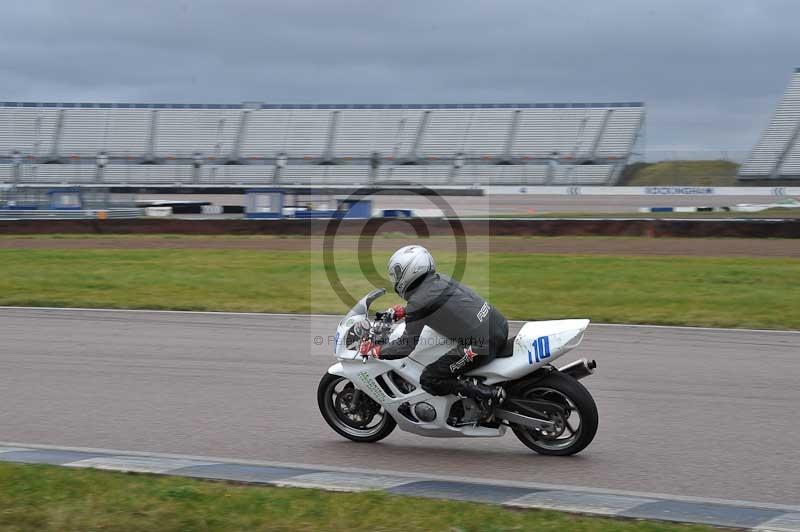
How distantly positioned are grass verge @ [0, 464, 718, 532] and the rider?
1.47m

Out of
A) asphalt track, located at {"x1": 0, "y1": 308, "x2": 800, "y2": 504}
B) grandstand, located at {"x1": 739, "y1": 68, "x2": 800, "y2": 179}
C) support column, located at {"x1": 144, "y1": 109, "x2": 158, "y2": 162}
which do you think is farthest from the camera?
support column, located at {"x1": 144, "y1": 109, "x2": 158, "y2": 162}

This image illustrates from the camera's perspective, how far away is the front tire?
6340 mm

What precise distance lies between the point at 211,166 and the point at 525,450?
5919 cm

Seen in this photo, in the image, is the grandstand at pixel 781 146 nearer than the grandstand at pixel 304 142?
Yes

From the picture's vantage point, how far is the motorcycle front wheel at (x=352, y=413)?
706cm

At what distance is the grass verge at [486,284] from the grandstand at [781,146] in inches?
1069

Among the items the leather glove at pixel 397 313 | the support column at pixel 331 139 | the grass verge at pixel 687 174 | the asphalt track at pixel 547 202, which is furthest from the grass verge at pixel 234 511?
the support column at pixel 331 139

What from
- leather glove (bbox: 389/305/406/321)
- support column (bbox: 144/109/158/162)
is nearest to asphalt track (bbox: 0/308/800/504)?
leather glove (bbox: 389/305/406/321)

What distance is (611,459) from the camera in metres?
6.49

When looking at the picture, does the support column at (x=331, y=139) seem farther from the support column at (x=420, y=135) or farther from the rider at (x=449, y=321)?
the rider at (x=449, y=321)

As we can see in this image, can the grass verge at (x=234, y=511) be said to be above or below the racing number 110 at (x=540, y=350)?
below

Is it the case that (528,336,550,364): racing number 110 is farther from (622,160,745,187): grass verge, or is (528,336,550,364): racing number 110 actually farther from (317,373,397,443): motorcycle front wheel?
(622,160,745,187): grass verge

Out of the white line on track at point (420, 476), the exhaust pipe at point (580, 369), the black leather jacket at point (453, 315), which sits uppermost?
the black leather jacket at point (453, 315)

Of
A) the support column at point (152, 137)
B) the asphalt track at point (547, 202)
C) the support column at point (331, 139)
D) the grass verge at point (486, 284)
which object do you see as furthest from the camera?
the support column at point (152, 137)
